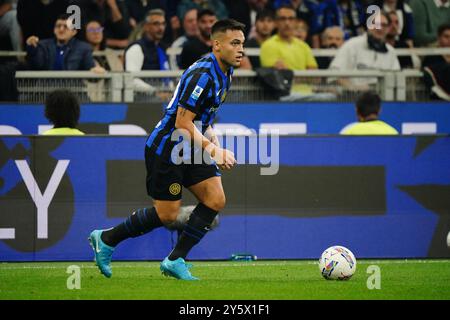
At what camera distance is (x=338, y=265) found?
9750mm

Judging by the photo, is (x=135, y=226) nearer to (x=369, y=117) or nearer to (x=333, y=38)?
(x=369, y=117)

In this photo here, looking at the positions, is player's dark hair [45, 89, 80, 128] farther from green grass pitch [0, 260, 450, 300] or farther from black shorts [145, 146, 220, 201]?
black shorts [145, 146, 220, 201]

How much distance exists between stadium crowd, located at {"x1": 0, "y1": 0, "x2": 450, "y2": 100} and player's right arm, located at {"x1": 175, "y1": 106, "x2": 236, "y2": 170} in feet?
17.7

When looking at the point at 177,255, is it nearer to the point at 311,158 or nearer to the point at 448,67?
the point at 311,158

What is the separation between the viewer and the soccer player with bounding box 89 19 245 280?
31.8 feet

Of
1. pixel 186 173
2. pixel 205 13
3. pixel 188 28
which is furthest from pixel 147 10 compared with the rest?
pixel 186 173

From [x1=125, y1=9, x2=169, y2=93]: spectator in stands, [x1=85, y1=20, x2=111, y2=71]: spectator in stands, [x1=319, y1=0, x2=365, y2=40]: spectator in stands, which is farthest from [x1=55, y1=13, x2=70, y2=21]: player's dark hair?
[x1=319, y1=0, x2=365, y2=40]: spectator in stands

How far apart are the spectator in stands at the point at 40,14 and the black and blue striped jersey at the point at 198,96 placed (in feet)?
21.0

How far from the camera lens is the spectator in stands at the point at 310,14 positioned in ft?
59.4

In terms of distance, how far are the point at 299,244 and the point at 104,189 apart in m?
2.35

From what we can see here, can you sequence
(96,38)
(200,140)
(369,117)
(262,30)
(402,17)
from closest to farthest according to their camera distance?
(200,140), (369,117), (96,38), (262,30), (402,17)

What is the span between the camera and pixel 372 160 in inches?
497

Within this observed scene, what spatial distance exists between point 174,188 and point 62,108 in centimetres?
335

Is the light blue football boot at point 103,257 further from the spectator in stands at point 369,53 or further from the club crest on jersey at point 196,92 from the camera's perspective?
the spectator in stands at point 369,53
